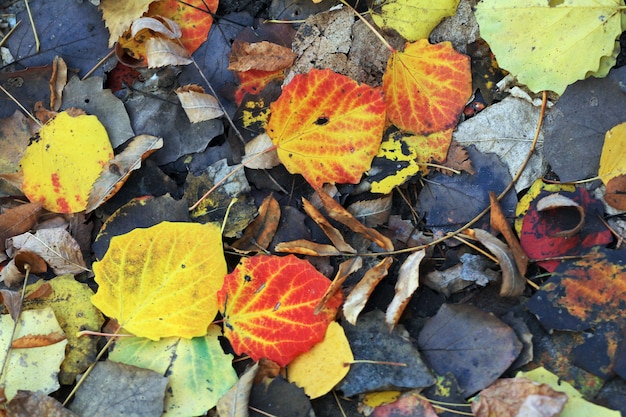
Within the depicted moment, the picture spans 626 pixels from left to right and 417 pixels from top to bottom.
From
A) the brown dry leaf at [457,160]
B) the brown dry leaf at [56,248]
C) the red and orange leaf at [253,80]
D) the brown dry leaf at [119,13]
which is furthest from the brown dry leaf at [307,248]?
the brown dry leaf at [119,13]

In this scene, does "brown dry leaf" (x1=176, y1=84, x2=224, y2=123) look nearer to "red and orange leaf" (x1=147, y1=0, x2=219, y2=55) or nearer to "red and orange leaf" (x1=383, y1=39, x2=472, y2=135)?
"red and orange leaf" (x1=147, y1=0, x2=219, y2=55)

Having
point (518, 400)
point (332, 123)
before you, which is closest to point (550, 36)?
point (332, 123)

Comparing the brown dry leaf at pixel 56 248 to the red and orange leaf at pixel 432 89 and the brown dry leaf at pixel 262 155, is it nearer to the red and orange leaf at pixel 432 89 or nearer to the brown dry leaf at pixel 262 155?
the brown dry leaf at pixel 262 155

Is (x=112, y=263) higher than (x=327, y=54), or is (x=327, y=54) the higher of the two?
(x=327, y=54)

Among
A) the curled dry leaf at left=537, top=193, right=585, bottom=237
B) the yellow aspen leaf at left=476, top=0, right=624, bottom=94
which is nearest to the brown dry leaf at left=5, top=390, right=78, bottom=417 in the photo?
the curled dry leaf at left=537, top=193, right=585, bottom=237

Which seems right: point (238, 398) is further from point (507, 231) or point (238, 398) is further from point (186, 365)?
point (507, 231)

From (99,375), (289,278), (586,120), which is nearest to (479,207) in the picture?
(586,120)

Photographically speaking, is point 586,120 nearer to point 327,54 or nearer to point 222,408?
point 327,54
